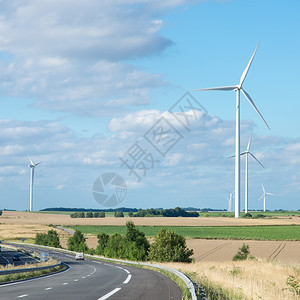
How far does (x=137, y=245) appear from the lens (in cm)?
8412

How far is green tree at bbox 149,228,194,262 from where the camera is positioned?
6838cm

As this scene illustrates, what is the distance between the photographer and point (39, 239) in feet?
Result: 419

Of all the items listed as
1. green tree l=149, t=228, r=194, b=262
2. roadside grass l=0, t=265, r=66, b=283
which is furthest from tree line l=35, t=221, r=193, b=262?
roadside grass l=0, t=265, r=66, b=283

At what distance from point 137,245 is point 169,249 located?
52.4 ft

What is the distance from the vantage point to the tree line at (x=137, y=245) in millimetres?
69000

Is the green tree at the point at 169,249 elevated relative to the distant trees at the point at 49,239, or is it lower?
elevated

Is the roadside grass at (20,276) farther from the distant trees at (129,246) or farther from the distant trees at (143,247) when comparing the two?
the distant trees at (129,246)

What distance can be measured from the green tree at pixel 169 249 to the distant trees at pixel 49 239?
52898 millimetres

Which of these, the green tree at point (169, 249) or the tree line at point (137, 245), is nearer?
the green tree at point (169, 249)

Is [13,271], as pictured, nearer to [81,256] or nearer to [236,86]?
[81,256]

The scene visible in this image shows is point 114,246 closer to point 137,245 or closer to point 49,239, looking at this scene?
point 137,245

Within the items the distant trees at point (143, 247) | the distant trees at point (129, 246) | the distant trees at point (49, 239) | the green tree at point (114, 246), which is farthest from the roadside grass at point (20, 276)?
the distant trees at point (49, 239)

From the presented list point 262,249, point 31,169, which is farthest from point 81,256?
point 31,169

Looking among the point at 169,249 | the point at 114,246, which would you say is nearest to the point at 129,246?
the point at 114,246
